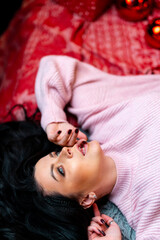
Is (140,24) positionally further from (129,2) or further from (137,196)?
(137,196)

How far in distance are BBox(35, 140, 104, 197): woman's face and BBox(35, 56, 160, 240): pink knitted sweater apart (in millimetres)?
181

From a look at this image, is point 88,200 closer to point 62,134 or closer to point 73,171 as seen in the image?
point 73,171

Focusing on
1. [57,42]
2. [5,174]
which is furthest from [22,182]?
[57,42]

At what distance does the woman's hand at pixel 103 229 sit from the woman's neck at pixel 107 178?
0.32 feet

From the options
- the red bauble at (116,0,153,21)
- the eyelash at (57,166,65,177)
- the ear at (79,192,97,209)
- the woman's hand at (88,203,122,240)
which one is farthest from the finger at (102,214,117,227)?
the red bauble at (116,0,153,21)

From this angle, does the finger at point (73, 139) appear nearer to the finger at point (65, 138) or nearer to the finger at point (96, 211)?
the finger at point (65, 138)

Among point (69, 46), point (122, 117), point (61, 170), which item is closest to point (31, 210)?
point (61, 170)

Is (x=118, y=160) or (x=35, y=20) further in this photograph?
(x=35, y=20)

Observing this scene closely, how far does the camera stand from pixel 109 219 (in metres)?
1.20

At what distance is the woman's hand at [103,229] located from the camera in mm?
1112

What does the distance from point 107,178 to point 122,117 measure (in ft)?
1.01

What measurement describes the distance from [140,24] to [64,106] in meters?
0.78

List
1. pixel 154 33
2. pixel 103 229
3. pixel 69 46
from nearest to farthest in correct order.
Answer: pixel 103 229 → pixel 154 33 → pixel 69 46

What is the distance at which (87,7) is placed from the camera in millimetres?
1696
